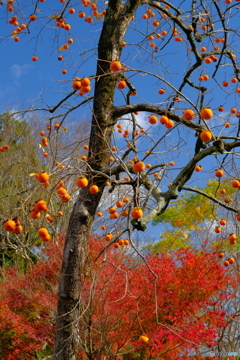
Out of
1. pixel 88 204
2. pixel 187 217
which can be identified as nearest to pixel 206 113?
pixel 88 204

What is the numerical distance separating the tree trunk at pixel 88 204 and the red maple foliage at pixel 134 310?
3.28 feet

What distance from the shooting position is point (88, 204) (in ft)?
8.75

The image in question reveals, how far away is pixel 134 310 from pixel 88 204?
1.82 metres

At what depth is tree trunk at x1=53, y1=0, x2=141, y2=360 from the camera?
2.44m

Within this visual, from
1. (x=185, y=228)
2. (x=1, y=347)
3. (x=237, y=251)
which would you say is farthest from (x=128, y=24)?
(x=185, y=228)

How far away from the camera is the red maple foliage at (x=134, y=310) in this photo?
375cm

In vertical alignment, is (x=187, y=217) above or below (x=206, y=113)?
above

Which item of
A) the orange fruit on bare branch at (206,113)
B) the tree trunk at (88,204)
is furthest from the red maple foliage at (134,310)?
the orange fruit on bare branch at (206,113)

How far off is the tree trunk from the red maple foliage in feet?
3.28

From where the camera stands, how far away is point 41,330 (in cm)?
454

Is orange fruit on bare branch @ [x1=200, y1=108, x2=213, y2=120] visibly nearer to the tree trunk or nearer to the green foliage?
the tree trunk

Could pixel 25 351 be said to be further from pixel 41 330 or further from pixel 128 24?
pixel 128 24

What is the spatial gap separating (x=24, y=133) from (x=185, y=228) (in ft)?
18.0

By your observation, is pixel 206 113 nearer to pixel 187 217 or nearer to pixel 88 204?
pixel 88 204
